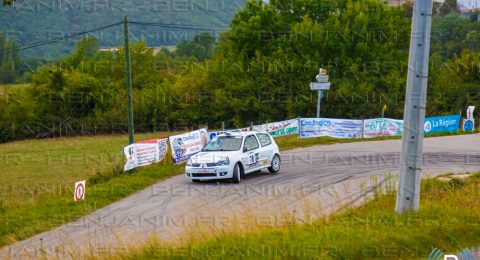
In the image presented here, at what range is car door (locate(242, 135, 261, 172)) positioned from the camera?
20531 millimetres

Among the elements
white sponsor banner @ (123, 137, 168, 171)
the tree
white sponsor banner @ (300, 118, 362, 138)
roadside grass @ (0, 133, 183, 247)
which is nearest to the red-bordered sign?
roadside grass @ (0, 133, 183, 247)

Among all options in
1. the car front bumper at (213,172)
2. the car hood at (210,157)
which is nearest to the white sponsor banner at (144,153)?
the car hood at (210,157)

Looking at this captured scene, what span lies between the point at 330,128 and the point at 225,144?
16.8 m

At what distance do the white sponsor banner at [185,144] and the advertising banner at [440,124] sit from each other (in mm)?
16940

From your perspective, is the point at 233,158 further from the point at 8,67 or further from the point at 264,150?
the point at 8,67

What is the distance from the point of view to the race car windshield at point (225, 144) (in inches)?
814

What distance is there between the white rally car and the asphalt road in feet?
1.24

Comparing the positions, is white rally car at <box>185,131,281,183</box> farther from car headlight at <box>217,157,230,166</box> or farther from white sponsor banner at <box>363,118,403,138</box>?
white sponsor banner at <box>363,118,403,138</box>

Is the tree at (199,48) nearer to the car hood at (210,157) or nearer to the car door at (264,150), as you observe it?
the car door at (264,150)

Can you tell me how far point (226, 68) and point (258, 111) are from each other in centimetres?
596

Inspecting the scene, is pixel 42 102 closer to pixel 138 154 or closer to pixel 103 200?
pixel 138 154

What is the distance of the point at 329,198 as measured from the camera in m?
16.5

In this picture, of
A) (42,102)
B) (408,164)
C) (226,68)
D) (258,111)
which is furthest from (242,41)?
(408,164)

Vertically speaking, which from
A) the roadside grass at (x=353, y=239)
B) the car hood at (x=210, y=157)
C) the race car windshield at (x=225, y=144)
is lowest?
the car hood at (x=210, y=157)
